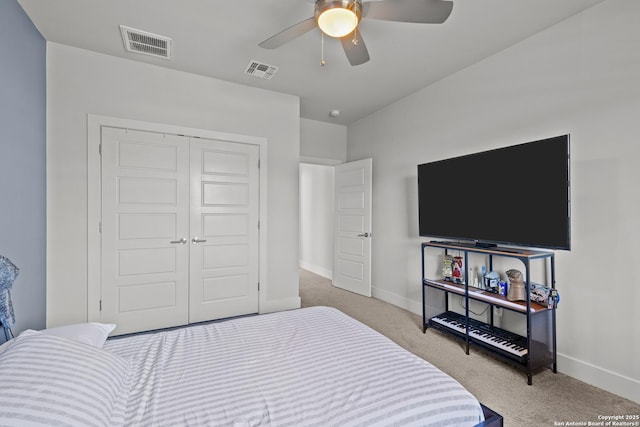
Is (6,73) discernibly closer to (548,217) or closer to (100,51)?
(100,51)

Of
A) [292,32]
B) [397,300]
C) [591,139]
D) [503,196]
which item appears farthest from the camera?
[397,300]

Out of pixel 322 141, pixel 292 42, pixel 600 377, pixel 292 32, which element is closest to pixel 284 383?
pixel 292 32

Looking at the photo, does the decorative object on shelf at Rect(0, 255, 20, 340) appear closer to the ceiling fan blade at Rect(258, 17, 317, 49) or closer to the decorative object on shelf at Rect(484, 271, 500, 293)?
the ceiling fan blade at Rect(258, 17, 317, 49)

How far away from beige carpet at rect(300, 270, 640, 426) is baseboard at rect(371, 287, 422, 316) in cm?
36

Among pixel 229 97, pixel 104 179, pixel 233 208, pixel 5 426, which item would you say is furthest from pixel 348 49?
pixel 104 179

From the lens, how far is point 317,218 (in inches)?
244

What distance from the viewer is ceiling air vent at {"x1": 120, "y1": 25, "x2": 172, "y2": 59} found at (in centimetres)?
250

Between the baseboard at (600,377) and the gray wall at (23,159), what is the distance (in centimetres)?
374

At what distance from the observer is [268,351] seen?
4.70ft

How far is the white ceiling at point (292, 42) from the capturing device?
2178mm

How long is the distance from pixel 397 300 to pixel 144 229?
315cm

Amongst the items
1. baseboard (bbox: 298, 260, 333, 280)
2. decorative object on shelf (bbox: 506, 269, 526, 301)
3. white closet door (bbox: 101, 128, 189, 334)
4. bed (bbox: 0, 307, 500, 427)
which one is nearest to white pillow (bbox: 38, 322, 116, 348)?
bed (bbox: 0, 307, 500, 427)

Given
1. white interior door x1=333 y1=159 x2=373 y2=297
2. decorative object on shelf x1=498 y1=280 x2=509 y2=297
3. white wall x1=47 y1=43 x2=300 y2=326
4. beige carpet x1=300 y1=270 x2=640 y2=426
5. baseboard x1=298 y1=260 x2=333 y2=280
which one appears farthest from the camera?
baseboard x1=298 y1=260 x2=333 y2=280

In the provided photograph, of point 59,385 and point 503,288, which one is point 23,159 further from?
point 503,288
